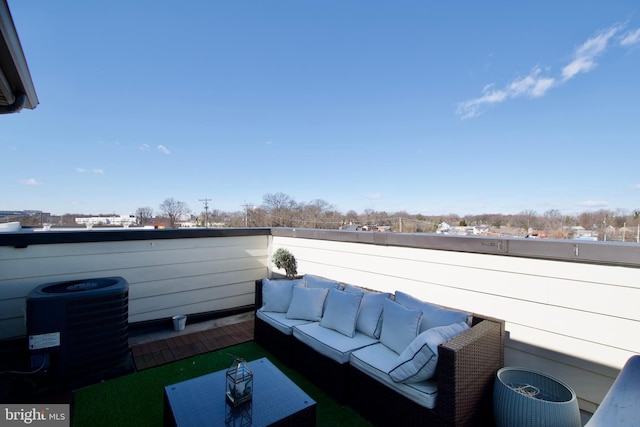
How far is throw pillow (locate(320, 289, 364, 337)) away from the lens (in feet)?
8.50

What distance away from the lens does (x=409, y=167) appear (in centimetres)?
1656

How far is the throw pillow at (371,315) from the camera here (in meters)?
2.52

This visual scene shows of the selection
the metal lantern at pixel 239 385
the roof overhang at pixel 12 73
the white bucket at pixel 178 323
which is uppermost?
the roof overhang at pixel 12 73

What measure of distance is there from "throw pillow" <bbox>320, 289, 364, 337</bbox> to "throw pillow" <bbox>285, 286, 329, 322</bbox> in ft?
0.56

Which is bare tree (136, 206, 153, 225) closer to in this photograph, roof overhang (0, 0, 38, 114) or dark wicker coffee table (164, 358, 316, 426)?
roof overhang (0, 0, 38, 114)

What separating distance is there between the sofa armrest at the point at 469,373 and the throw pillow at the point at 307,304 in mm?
1492

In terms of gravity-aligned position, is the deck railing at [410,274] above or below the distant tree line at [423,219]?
below

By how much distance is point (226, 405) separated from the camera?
1624mm

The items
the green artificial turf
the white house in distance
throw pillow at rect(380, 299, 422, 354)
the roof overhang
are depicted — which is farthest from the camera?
the white house in distance

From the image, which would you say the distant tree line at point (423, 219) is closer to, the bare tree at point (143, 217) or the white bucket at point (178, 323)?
the bare tree at point (143, 217)

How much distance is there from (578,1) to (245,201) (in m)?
21.4

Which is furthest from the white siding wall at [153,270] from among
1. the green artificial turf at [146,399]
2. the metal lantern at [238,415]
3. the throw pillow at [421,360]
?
the throw pillow at [421,360]

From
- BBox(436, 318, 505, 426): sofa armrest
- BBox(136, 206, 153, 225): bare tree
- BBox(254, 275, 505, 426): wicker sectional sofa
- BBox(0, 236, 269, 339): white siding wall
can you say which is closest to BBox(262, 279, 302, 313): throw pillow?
BBox(254, 275, 505, 426): wicker sectional sofa

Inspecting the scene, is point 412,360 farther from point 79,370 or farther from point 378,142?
point 378,142
